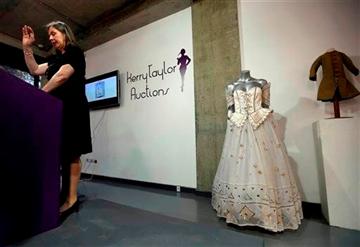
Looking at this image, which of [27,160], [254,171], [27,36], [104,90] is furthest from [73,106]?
Result: [104,90]

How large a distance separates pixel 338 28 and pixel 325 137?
1013 millimetres

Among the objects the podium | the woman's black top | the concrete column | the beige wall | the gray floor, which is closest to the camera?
the podium

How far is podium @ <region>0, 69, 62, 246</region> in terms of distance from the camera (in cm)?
125

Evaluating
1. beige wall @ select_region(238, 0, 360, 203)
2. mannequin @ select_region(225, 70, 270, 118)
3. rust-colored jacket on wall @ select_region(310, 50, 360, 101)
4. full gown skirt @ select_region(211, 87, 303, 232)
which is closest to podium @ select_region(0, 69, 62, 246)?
full gown skirt @ select_region(211, 87, 303, 232)

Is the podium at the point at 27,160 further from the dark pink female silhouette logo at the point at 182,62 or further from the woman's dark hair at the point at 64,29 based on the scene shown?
the dark pink female silhouette logo at the point at 182,62

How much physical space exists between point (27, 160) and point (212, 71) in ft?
6.33

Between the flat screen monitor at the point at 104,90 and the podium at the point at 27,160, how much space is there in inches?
75.2

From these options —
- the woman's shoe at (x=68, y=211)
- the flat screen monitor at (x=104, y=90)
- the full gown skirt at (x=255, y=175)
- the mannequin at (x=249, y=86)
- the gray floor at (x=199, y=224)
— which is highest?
the flat screen monitor at (x=104, y=90)

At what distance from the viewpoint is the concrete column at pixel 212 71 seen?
245 centimetres

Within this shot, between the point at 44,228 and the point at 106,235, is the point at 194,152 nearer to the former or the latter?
the point at 106,235

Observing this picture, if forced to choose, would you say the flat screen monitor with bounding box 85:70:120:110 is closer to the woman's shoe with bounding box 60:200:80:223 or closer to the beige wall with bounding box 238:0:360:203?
the woman's shoe with bounding box 60:200:80:223

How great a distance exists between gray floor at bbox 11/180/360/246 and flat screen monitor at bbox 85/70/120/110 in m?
1.45

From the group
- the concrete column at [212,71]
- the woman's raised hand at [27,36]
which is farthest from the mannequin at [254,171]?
the woman's raised hand at [27,36]

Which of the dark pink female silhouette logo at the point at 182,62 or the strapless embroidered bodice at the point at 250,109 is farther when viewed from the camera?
the dark pink female silhouette logo at the point at 182,62
